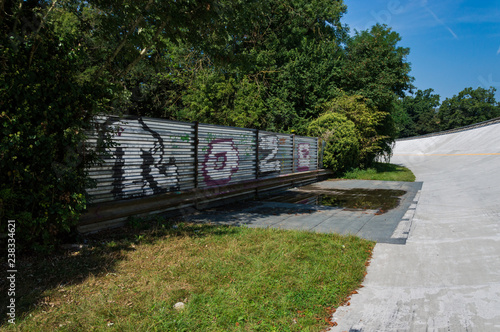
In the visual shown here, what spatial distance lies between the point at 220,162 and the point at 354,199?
454 centimetres

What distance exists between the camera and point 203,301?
3127mm

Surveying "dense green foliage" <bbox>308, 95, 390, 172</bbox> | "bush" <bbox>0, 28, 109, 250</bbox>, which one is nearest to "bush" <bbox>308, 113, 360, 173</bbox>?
"dense green foliage" <bbox>308, 95, 390, 172</bbox>

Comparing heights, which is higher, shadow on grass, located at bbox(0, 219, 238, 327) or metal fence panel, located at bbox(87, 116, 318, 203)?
metal fence panel, located at bbox(87, 116, 318, 203)

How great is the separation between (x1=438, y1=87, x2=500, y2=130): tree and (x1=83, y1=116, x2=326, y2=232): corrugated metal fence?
83.2 m

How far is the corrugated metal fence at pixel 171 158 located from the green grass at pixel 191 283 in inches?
→ 49.7

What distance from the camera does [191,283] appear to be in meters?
3.53

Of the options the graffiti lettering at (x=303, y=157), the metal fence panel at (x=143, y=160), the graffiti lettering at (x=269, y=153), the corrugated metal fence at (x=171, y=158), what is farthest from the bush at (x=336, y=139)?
the metal fence panel at (x=143, y=160)

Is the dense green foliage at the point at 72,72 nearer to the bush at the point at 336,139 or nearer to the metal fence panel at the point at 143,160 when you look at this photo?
the metal fence panel at the point at 143,160

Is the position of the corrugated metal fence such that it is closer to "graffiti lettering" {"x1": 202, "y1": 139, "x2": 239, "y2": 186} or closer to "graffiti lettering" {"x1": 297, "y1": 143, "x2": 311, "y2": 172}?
"graffiti lettering" {"x1": 202, "y1": 139, "x2": 239, "y2": 186}

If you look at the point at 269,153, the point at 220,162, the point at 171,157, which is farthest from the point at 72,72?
the point at 269,153

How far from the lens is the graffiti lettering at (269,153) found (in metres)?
11.3

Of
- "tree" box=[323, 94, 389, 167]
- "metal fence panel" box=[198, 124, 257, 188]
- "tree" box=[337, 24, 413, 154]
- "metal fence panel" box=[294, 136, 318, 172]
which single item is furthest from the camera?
"tree" box=[337, 24, 413, 154]

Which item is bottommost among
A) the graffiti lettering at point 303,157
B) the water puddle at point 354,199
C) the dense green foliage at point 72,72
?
the water puddle at point 354,199

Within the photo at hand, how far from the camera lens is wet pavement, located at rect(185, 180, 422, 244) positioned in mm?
6184
